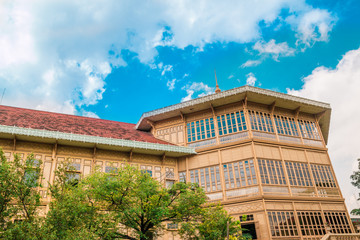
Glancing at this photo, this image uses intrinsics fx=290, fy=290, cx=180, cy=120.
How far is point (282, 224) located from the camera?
2019 cm

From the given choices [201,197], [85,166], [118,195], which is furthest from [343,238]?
[85,166]

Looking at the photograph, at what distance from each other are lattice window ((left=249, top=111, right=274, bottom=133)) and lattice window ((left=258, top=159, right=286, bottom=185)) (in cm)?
284

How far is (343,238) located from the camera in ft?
56.3

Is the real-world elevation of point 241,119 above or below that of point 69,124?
below

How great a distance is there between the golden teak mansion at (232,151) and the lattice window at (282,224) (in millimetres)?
67

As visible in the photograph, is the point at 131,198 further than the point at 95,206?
Yes

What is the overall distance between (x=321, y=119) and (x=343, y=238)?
13573 millimetres

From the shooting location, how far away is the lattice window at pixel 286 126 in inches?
973

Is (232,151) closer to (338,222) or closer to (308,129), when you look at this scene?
(308,129)

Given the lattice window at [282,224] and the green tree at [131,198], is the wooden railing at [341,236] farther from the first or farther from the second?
the green tree at [131,198]

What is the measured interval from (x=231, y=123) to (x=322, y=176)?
8.67 meters

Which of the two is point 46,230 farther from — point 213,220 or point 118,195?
point 213,220

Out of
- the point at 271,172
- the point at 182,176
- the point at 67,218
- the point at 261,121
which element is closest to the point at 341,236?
the point at 271,172

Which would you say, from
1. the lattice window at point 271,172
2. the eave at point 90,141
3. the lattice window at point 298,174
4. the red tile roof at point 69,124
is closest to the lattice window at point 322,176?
the lattice window at point 298,174
